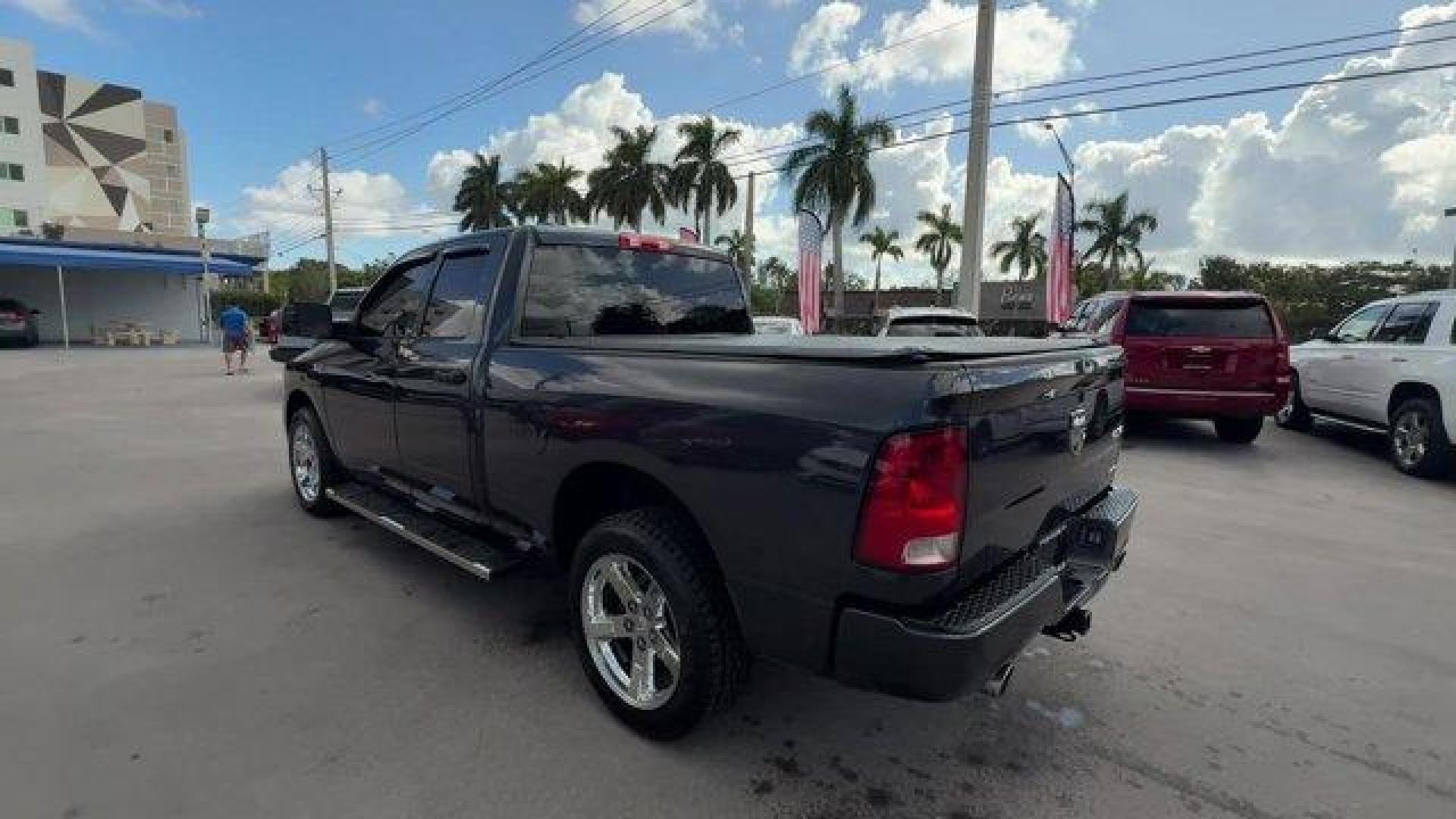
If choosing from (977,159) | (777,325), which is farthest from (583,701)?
(977,159)

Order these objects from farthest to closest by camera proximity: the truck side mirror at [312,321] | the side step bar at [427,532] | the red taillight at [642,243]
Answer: the truck side mirror at [312,321]
the red taillight at [642,243]
the side step bar at [427,532]

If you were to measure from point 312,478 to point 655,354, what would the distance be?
382 cm

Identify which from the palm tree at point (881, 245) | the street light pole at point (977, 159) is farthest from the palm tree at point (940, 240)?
the street light pole at point (977, 159)

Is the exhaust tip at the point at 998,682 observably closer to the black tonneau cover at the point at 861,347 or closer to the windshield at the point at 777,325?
the black tonneau cover at the point at 861,347

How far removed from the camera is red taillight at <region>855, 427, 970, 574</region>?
2000mm

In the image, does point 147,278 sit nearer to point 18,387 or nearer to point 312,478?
point 18,387

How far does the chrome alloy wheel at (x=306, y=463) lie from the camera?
17.3 feet

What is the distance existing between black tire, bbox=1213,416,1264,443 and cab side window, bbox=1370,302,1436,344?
1379 millimetres

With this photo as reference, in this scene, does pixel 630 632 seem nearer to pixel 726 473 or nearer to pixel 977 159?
pixel 726 473

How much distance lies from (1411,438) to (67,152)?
219ft

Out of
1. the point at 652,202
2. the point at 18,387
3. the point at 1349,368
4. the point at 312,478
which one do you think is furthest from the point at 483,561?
the point at 652,202

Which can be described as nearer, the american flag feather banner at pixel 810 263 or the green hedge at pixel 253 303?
the american flag feather banner at pixel 810 263

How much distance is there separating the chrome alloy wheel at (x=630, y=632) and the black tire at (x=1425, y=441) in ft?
25.5

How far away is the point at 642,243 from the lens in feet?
12.8
